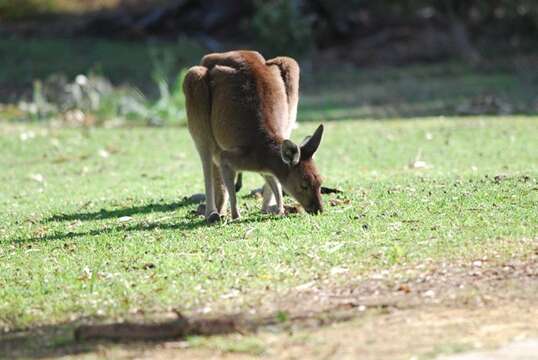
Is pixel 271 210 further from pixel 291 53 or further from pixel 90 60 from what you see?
pixel 90 60

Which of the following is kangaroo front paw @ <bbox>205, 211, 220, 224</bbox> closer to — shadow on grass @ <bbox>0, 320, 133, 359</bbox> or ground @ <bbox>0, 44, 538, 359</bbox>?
ground @ <bbox>0, 44, 538, 359</bbox>

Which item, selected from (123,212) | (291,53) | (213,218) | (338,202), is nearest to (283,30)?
(291,53)

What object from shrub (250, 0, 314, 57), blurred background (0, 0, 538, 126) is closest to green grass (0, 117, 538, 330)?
blurred background (0, 0, 538, 126)

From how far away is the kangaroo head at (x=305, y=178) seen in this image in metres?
8.41

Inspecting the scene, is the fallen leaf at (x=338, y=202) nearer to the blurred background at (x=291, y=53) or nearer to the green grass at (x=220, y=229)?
the green grass at (x=220, y=229)

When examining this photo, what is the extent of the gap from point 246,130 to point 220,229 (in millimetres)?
855

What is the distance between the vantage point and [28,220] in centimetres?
957

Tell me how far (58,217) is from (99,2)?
21.3 meters

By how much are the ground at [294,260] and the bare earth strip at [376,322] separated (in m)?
0.01

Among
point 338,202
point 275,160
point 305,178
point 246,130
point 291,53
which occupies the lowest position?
point 338,202

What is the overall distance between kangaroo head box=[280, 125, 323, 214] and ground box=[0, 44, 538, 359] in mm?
164

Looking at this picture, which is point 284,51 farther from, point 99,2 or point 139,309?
point 139,309

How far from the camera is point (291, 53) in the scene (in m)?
23.8

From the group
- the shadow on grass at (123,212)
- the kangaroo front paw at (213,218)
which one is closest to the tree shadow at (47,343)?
the kangaroo front paw at (213,218)
